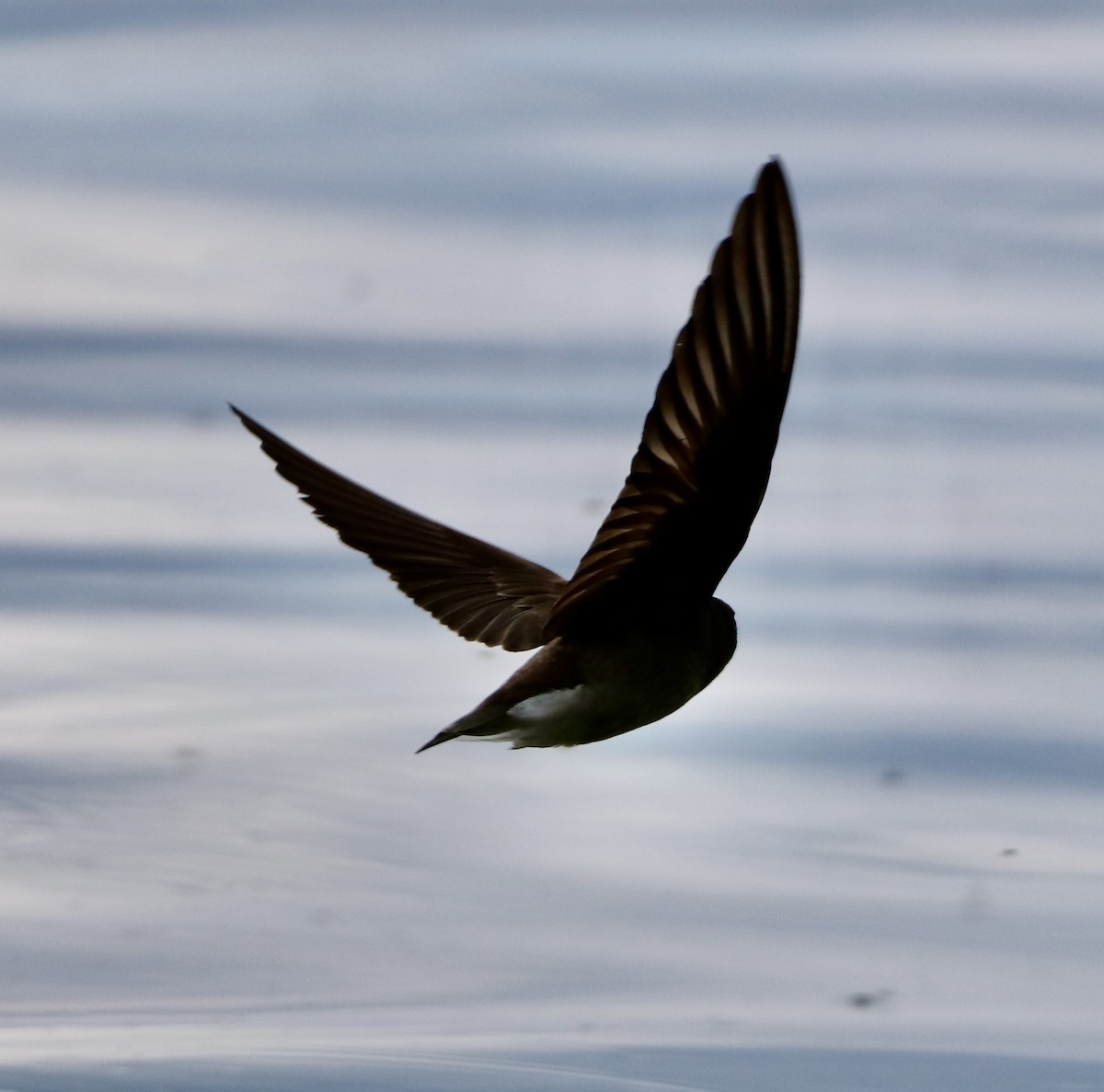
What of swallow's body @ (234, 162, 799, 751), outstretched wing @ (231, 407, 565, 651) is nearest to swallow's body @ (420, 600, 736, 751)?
swallow's body @ (234, 162, 799, 751)

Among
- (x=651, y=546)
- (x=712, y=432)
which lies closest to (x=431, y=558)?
(x=651, y=546)

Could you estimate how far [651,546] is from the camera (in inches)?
158

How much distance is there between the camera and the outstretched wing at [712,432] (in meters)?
3.55

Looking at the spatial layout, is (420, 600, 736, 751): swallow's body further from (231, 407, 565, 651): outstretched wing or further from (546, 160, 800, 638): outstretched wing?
(231, 407, 565, 651): outstretched wing

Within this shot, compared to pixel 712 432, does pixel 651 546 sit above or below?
below

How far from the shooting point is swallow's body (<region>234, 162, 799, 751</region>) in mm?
3633

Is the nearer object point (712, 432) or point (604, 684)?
point (712, 432)

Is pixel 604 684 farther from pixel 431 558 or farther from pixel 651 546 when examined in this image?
pixel 431 558

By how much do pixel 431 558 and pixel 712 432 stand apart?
148 centimetres

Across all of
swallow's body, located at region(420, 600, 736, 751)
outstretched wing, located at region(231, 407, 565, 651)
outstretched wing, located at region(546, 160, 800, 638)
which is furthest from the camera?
outstretched wing, located at region(231, 407, 565, 651)

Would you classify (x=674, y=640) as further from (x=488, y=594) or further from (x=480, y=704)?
(x=488, y=594)

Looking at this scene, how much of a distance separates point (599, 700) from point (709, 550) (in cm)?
42

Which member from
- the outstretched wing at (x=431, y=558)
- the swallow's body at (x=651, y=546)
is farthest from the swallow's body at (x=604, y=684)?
the outstretched wing at (x=431, y=558)

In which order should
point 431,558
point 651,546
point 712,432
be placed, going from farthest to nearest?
1. point 431,558
2. point 651,546
3. point 712,432
